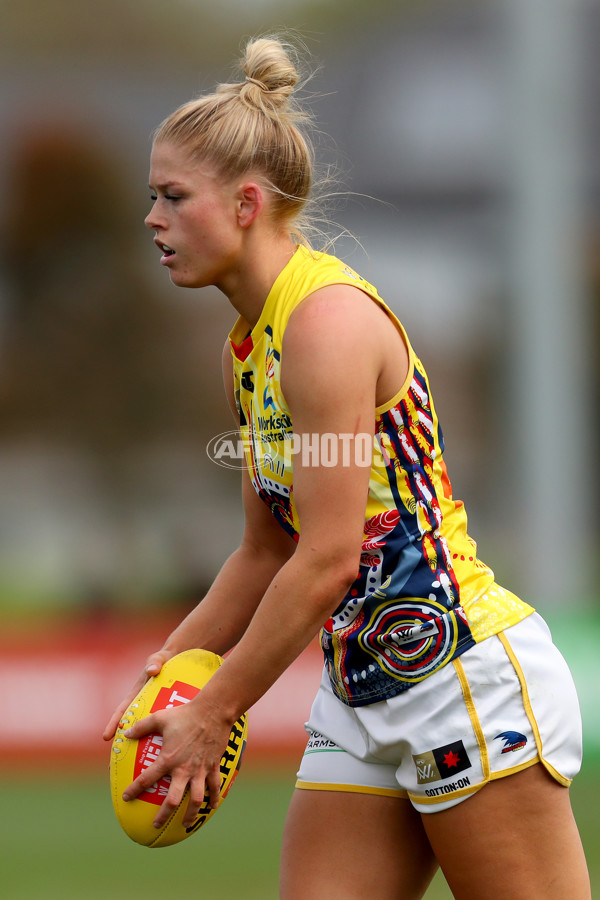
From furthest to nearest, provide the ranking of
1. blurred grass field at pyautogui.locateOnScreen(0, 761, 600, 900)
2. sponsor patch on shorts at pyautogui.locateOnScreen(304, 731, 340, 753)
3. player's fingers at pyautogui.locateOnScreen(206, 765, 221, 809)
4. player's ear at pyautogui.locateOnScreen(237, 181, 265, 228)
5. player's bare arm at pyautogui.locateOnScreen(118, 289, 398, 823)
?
blurred grass field at pyautogui.locateOnScreen(0, 761, 600, 900), sponsor patch on shorts at pyautogui.locateOnScreen(304, 731, 340, 753), player's ear at pyautogui.locateOnScreen(237, 181, 265, 228), player's fingers at pyautogui.locateOnScreen(206, 765, 221, 809), player's bare arm at pyautogui.locateOnScreen(118, 289, 398, 823)

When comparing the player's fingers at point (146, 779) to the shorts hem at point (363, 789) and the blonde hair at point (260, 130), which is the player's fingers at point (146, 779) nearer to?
the shorts hem at point (363, 789)

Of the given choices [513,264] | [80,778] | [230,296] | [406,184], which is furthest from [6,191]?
[230,296]

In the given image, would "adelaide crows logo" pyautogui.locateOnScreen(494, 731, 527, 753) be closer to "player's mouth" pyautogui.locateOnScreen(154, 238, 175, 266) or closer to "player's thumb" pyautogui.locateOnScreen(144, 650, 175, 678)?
"player's thumb" pyautogui.locateOnScreen(144, 650, 175, 678)

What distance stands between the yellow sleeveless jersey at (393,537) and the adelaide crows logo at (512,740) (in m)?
0.18

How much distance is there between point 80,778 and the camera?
614cm

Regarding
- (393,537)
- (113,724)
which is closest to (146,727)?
(113,724)

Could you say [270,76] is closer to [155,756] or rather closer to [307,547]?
[307,547]

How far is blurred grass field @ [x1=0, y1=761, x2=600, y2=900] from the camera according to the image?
14.8 feet

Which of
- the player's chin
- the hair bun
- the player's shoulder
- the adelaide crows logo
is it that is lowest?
the adelaide crows logo

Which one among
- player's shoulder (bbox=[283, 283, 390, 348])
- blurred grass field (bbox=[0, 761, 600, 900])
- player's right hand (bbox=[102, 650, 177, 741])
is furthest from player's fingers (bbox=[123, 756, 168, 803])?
blurred grass field (bbox=[0, 761, 600, 900])

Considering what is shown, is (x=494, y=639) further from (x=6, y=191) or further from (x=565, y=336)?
(x=6, y=191)

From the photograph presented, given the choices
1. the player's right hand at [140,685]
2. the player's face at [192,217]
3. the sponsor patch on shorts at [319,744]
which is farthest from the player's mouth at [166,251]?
the sponsor patch on shorts at [319,744]

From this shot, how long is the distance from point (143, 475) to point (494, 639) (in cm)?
924

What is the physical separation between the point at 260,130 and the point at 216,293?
9180mm
